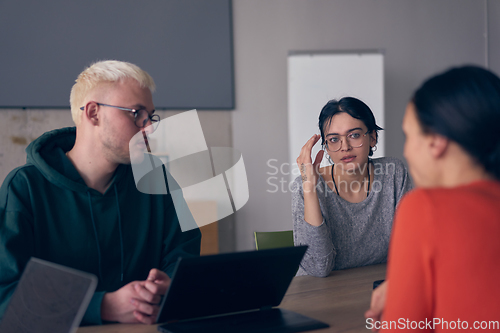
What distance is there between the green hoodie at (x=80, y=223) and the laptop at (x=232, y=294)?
1.59 ft

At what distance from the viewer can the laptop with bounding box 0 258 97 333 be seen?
716 millimetres

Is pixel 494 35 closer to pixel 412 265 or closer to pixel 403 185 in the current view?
pixel 403 185

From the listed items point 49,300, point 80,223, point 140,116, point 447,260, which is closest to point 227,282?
point 49,300

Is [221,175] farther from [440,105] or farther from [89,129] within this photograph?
[440,105]

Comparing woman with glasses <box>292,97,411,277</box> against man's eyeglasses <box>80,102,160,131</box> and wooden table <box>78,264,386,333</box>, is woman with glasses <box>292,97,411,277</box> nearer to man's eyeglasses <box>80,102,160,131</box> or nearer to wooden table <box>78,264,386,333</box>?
wooden table <box>78,264,386,333</box>

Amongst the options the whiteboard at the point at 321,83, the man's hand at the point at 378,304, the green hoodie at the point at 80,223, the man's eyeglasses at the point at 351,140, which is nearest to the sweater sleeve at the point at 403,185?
the man's eyeglasses at the point at 351,140

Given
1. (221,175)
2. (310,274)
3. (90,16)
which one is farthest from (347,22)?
(310,274)

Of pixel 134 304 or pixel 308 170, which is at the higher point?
pixel 308 170

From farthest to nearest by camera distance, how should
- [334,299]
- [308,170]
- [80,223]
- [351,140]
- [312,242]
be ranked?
1. [351,140]
2. [308,170]
3. [312,242]
4. [80,223]
5. [334,299]

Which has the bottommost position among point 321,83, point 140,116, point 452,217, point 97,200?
point 97,200

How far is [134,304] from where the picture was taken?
103 centimetres

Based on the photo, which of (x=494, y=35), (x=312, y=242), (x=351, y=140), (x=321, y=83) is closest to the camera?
(x=312, y=242)

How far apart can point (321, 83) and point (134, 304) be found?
2.85m

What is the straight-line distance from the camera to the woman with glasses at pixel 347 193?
173cm
